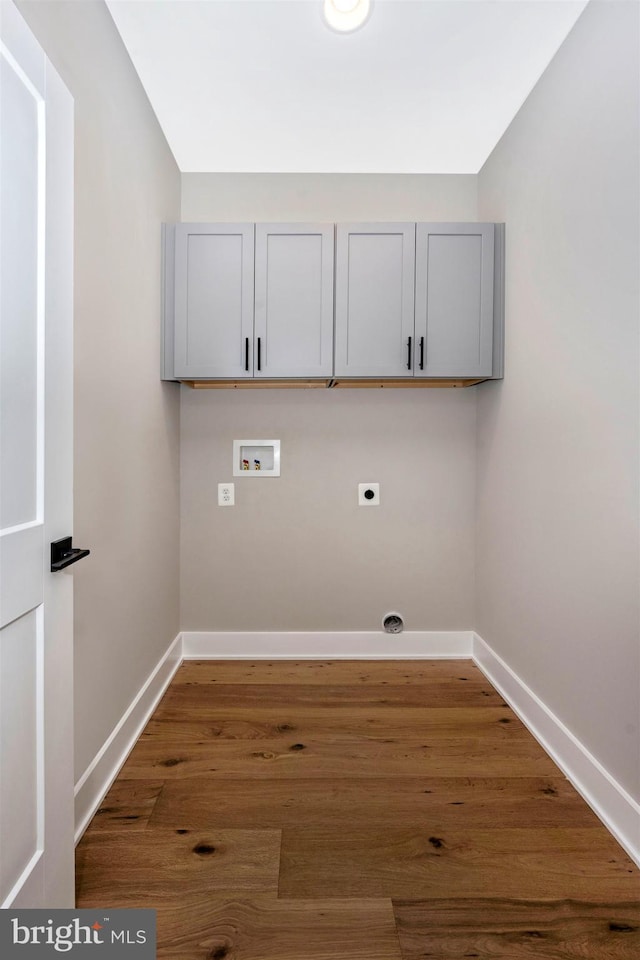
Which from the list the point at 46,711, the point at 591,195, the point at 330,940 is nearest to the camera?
the point at 46,711

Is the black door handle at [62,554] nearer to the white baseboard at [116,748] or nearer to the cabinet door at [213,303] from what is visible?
the white baseboard at [116,748]

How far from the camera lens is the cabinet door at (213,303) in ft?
8.17

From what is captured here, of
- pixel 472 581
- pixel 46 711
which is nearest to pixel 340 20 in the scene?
pixel 46 711

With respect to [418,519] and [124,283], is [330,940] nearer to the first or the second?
[418,519]

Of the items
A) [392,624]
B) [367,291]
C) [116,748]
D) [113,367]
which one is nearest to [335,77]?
[367,291]

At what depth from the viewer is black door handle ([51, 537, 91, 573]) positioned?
46.0 inches

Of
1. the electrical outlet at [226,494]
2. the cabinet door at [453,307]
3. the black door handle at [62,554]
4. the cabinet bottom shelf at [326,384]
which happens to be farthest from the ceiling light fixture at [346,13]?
the electrical outlet at [226,494]

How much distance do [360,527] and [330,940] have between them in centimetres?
188

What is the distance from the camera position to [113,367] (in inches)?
73.5

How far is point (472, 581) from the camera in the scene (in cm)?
293

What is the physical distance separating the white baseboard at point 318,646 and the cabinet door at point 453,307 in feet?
4.94

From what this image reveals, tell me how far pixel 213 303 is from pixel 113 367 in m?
0.82

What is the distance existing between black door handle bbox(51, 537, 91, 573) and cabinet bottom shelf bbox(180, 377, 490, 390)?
61.8 inches

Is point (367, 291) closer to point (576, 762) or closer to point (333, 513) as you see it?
point (333, 513)
